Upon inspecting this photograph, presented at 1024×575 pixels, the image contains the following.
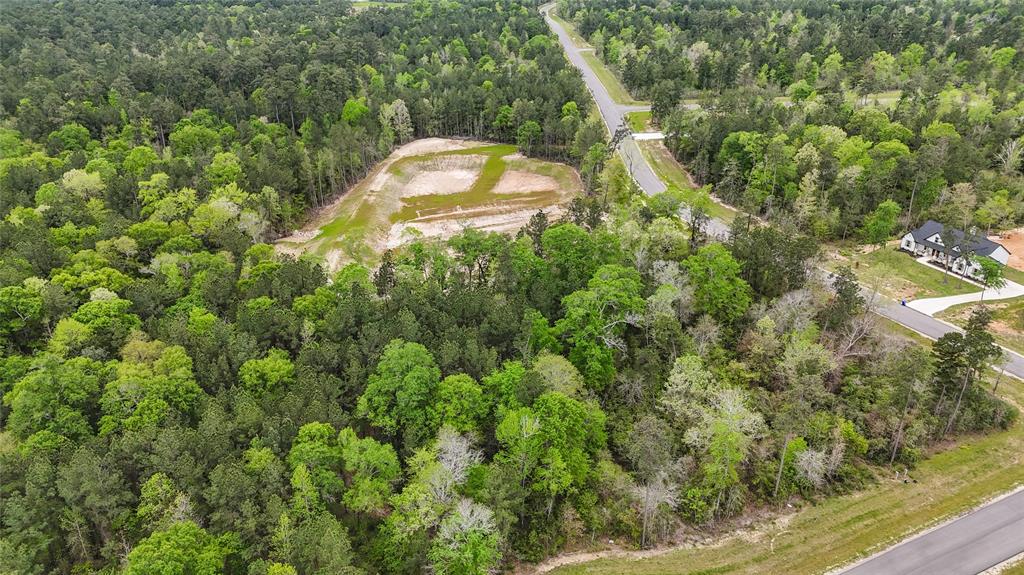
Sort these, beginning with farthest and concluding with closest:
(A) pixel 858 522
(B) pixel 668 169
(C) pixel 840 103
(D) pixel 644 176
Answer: (C) pixel 840 103, (B) pixel 668 169, (D) pixel 644 176, (A) pixel 858 522

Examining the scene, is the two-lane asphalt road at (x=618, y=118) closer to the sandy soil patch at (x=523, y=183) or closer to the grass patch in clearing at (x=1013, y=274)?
the sandy soil patch at (x=523, y=183)

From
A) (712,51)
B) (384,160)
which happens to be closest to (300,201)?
(384,160)

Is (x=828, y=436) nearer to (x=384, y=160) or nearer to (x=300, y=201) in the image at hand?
(x=300, y=201)

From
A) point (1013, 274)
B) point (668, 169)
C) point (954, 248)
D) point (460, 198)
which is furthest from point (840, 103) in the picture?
point (460, 198)

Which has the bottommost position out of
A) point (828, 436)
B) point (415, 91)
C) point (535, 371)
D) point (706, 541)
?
point (706, 541)

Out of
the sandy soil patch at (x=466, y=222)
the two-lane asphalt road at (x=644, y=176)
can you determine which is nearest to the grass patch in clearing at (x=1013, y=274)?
the two-lane asphalt road at (x=644, y=176)

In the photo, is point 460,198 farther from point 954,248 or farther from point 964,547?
point 964,547
